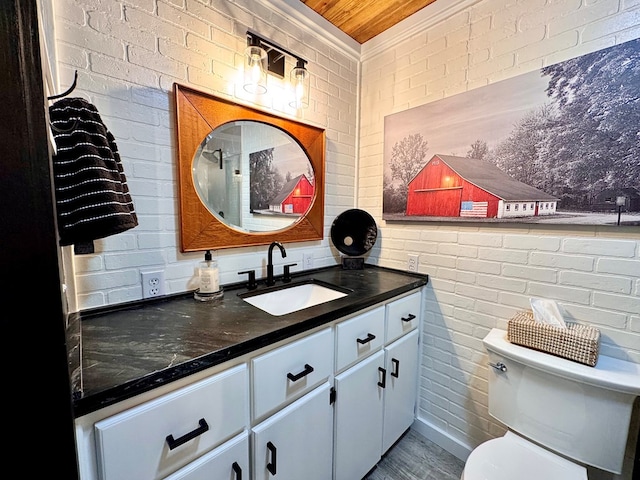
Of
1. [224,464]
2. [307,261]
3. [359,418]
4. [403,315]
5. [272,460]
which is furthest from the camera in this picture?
[307,261]

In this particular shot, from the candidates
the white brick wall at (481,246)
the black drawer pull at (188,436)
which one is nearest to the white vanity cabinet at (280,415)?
the black drawer pull at (188,436)

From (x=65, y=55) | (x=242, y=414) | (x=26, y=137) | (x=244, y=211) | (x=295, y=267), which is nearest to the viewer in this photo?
(x=26, y=137)

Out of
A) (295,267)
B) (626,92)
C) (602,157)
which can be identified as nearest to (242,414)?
(295,267)

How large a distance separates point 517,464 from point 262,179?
5.46 feet

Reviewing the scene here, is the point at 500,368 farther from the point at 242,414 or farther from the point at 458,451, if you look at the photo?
the point at 242,414

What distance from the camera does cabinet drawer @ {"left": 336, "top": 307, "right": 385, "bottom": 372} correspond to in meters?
1.16

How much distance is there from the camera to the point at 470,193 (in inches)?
57.8

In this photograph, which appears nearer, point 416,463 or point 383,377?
point 383,377

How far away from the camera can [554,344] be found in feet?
3.64

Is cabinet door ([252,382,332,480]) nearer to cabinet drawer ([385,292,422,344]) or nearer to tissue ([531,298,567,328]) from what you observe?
cabinet drawer ([385,292,422,344])

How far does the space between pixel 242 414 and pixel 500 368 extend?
1102 millimetres

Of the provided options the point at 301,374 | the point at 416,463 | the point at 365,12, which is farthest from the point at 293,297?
the point at 365,12

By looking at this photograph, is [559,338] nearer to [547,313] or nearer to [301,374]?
[547,313]

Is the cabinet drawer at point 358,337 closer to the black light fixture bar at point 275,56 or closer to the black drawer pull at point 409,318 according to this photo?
the black drawer pull at point 409,318
